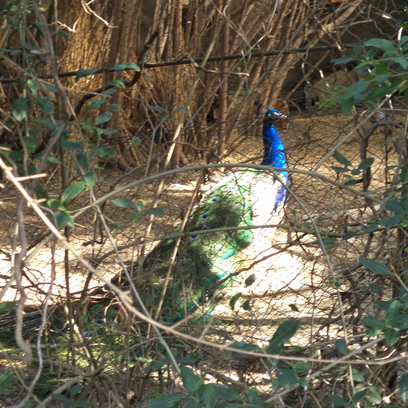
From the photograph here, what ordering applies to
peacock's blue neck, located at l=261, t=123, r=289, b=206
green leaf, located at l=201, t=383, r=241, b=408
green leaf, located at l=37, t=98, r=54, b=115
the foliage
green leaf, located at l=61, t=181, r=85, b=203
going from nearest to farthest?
1. green leaf, located at l=201, t=383, r=241, b=408
2. the foliage
3. green leaf, located at l=61, t=181, r=85, b=203
4. green leaf, located at l=37, t=98, r=54, b=115
5. peacock's blue neck, located at l=261, t=123, r=289, b=206

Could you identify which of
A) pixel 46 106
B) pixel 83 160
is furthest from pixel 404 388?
pixel 46 106

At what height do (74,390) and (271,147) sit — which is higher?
(271,147)

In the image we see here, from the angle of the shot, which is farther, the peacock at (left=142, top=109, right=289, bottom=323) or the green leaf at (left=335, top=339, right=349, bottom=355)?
the peacock at (left=142, top=109, right=289, bottom=323)

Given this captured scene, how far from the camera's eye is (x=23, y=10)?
1.71 metres

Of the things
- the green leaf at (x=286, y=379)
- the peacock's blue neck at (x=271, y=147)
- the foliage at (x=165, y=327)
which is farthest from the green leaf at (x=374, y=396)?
the peacock's blue neck at (x=271, y=147)

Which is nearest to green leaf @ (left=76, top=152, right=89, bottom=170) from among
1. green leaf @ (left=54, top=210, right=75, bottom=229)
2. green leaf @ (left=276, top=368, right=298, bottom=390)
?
green leaf @ (left=54, top=210, right=75, bottom=229)

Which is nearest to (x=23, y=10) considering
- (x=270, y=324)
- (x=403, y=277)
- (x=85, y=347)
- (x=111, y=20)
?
(x=85, y=347)

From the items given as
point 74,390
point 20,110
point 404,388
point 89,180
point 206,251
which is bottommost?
point 404,388

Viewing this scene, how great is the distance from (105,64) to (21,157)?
384cm

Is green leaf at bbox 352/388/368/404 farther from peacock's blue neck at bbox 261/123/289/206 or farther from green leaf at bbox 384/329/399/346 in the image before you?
peacock's blue neck at bbox 261/123/289/206

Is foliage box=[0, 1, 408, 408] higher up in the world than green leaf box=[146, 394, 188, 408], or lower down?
higher up

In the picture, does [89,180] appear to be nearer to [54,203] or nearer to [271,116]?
[54,203]

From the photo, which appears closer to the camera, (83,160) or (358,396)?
(358,396)

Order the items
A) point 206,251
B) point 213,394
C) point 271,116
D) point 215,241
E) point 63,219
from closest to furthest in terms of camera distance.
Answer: point 213,394 < point 63,219 < point 206,251 < point 215,241 < point 271,116
